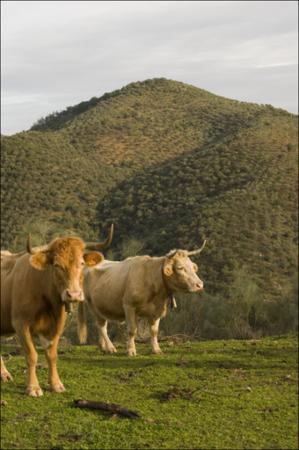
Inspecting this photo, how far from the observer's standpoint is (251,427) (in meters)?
12.1

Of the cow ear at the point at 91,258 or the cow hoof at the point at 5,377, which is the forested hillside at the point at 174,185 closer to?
the cow hoof at the point at 5,377

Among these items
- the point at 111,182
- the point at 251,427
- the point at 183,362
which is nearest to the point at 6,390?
the point at 251,427

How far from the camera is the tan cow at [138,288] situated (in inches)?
616

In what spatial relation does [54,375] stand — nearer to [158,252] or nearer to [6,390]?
[6,390]

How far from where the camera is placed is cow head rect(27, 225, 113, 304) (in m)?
9.70

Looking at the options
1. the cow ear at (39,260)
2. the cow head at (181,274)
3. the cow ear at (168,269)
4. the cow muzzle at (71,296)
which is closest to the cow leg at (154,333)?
the cow head at (181,274)

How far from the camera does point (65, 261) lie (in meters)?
9.85

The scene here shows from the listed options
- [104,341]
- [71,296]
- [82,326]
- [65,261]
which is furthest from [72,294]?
[82,326]

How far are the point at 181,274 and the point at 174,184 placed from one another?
4808cm

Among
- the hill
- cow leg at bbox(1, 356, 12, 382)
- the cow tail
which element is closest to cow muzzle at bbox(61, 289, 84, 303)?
cow leg at bbox(1, 356, 12, 382)

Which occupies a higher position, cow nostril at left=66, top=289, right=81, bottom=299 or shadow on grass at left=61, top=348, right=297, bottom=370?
cow nostril at left=66, top=289, right=81, bottom=299

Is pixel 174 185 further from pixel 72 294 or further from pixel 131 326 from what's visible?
pixel 72 294

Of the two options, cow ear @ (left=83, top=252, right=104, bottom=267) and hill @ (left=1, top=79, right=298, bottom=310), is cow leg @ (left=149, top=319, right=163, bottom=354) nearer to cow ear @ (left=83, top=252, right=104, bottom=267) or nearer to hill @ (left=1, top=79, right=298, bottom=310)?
cow ear @ (left=83, top=252, right=104, bottom=267)

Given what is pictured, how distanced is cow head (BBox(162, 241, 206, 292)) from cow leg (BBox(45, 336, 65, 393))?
13.5 feet
